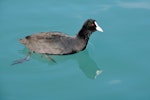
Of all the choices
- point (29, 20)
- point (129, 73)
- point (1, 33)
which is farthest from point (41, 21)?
point (129, 73)

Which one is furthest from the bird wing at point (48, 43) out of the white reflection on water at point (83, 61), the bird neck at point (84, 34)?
the bird neck at point (84, 34)

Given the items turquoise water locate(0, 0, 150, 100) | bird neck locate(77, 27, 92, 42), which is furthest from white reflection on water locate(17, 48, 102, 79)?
bird neck locate(77, 27, 92, 42)

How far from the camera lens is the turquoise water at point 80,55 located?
7.15 m

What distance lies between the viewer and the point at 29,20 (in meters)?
8.85

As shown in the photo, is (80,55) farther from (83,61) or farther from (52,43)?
(52,43)

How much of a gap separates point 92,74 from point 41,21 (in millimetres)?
1822

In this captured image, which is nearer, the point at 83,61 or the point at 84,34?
the point at 83,61

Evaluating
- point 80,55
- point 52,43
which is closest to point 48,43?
point 52,43

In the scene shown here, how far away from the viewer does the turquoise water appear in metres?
7.15

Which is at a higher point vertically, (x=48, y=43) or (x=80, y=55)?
(x=48, y=43)

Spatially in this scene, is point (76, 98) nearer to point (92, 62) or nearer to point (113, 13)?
point (92, 62)

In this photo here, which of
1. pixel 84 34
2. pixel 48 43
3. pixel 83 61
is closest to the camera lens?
pixel 48 43

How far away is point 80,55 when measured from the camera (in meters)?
8.05

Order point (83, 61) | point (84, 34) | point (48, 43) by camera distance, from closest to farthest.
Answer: point (48, 43) → point (83, 61) → point (84, 34)
